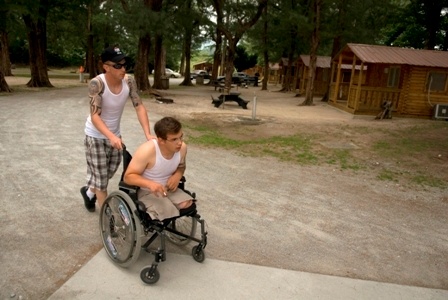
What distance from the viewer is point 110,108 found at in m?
3.52

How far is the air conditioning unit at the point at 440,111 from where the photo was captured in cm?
1562

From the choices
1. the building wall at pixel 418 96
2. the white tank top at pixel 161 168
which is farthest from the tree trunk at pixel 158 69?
the white tank top at pixel 161 168

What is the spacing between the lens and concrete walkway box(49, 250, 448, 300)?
278cm

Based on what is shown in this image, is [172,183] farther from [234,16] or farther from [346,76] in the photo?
[346,76]

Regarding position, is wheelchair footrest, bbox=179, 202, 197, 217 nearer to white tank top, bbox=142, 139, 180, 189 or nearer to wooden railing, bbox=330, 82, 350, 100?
white tank top, bbox=142, 139, 180, 189

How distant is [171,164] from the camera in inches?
122

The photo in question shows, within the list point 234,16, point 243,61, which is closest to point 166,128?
point 234,16

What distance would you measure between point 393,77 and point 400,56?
1.55 m

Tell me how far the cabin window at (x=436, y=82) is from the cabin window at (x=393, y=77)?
1.32 meters

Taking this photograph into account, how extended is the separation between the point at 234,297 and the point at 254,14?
23.7 metres

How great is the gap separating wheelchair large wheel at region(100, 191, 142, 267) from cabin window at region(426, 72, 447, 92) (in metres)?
16.9

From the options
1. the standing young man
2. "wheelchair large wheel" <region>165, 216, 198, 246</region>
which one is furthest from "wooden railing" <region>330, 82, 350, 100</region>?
the standing young man

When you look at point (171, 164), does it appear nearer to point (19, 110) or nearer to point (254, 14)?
point (19, 110)

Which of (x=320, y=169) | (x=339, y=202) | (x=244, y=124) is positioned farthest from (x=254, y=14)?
(x=339, y=202)
